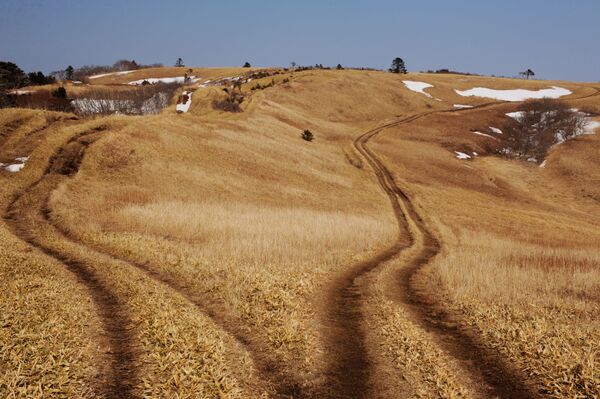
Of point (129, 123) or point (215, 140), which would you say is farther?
point (215, 140)

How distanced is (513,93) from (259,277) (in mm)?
136225

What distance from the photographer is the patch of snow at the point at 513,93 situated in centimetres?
12350

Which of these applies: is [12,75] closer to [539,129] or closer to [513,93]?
[539,129]

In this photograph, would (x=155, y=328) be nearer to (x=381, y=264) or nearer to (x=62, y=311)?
(x=62, y=311)

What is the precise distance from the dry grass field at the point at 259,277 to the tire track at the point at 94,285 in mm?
57

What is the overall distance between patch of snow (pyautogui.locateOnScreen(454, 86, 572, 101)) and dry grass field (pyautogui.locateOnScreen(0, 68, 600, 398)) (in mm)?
86279

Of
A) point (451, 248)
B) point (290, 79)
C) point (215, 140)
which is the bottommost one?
point (451, 248)

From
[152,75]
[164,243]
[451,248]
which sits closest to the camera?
[164,243]

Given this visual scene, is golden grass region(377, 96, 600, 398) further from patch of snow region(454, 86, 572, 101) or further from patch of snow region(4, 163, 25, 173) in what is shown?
patch of snow region(454, 86, 572, 101)

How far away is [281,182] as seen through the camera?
38344 millimetres

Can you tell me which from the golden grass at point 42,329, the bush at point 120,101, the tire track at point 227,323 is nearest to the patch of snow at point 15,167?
the tire track at point 227,323

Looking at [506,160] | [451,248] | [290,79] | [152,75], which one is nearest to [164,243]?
[451,248]

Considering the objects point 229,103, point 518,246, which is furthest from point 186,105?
point 518,246

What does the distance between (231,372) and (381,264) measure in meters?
11.9
